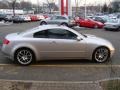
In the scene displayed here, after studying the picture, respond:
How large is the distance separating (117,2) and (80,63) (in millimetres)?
122264

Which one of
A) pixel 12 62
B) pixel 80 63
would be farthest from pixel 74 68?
pixel 12 62

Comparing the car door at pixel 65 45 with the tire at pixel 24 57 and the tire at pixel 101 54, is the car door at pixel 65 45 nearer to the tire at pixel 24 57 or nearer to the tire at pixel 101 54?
the tire at pixel 101 54

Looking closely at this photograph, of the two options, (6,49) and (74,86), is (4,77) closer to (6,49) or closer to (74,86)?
(6,49)

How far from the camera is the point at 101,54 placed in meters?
10.6

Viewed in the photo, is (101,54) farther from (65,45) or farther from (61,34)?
(61,34)

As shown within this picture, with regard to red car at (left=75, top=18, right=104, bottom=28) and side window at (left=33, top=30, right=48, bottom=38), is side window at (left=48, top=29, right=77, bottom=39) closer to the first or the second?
side window at (left=33, top=30, right=48, bottom=38)

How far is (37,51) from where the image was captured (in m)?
10.1

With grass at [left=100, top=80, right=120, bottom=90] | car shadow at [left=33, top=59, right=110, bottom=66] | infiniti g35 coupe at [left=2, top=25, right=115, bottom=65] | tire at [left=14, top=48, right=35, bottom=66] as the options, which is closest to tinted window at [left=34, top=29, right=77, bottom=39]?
infiniti g35 coupe at [left=2, top=25, right=115, bottom=65]

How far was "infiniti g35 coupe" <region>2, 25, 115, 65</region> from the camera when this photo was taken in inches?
395

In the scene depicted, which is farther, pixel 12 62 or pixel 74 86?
pixel 12 62

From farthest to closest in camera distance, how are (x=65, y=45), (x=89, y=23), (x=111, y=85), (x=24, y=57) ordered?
1. (x=89, y=23)
2. (x=65, y=45)
3. (x=24, y=57)
4. (x=111, y=85)

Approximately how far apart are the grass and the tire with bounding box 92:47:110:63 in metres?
3.58

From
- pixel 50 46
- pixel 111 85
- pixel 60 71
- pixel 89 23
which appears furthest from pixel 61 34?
pixel 89 23

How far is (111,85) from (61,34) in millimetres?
4238
